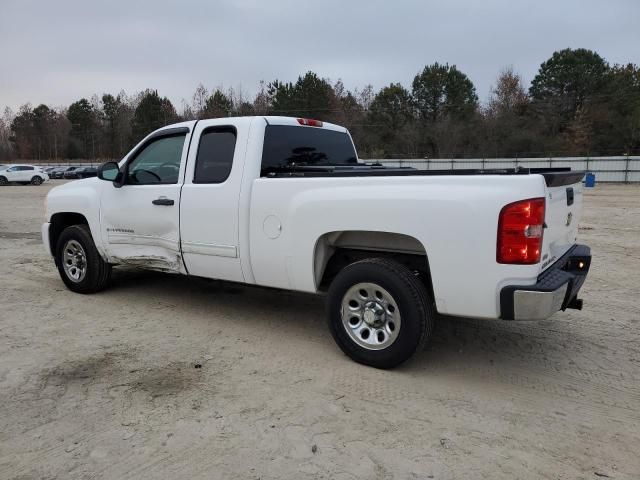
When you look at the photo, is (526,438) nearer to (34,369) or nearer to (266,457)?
(266,457)

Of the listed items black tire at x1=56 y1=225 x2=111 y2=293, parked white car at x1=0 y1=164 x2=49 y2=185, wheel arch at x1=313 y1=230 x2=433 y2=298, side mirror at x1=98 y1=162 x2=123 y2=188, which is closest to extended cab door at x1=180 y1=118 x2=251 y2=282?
wheel arch at x1=313 y1=230 x2=433 y2=298

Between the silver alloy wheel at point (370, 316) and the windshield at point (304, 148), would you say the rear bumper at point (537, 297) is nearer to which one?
the silver alloy wheel at point (370, 316)

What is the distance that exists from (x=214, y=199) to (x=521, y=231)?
9.06 feet

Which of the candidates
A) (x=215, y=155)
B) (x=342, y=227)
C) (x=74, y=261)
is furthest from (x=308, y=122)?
(x=74, y=261)

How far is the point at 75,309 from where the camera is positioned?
584 cm

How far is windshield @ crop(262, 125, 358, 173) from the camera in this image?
4934 millimetres

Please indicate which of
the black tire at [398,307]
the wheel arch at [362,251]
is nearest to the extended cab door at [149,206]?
the wheel arch at [362,251]

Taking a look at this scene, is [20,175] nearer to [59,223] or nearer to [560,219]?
[59,223]

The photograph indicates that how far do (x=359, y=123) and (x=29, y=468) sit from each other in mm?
58685

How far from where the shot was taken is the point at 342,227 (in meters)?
4.12

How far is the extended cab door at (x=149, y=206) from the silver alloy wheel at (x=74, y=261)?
590mm

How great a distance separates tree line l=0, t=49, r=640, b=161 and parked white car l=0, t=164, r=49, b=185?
20.2 m

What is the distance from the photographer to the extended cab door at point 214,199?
4.81 meters

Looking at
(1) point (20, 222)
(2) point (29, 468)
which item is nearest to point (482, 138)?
(1) point (20, 222)
